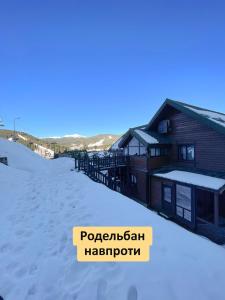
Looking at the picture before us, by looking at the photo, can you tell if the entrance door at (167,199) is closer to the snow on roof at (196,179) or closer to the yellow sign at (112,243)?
the snow on roof at (196,179)

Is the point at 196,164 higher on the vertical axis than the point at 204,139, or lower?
lower

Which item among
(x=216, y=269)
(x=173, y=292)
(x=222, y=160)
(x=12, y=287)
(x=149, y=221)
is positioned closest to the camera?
(x=173, y=292)

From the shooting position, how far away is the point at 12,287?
3.41 m

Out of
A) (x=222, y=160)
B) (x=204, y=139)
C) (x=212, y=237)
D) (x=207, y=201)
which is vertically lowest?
(x=212, y=237)

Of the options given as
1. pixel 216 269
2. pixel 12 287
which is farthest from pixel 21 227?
pixel 216 269

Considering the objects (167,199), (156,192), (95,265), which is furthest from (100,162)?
(95,265)

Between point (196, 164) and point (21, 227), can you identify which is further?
point (196, 164)

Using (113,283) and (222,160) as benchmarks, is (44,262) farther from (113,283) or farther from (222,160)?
(222,160)

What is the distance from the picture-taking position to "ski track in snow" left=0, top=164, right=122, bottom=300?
3.34 meters

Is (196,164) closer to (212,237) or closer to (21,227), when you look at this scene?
(212,237)

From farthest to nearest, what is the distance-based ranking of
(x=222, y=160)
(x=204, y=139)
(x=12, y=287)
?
(x=204, y=139)
(x=222, y=160)
(x=12, y=287)

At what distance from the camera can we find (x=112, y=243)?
15.1 feet

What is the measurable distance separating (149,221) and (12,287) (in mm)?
3496

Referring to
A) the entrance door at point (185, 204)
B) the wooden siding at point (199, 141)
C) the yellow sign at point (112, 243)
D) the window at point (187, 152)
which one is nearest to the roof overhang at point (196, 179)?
the entrance door at point (185, 204)
